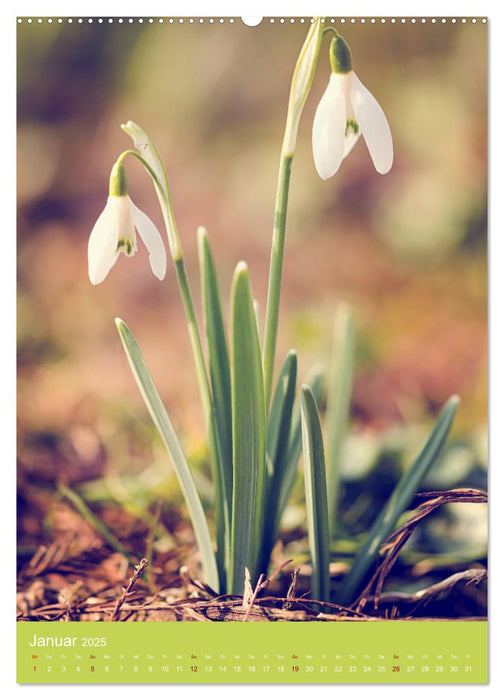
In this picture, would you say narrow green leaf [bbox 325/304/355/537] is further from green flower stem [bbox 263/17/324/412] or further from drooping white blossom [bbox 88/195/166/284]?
drooping white blossom [bbox 88/195/166/284]

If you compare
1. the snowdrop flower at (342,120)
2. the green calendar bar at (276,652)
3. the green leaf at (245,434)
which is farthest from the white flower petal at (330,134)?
the green calendar bar at (276,652)

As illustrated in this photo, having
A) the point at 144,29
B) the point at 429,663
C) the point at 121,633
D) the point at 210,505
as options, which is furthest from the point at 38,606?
the point at 144,29

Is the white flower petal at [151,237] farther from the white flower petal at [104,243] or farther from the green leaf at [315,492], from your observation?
the green leaf at [315,492]

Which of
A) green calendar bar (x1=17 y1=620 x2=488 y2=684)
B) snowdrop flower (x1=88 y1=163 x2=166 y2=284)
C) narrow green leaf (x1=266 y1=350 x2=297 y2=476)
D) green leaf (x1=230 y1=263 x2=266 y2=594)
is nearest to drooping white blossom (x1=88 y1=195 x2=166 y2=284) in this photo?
snowdrop flower (x1=88 y1=163 x2=166 y2=284)

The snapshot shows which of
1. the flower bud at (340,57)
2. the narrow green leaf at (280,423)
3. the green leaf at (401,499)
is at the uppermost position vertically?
the flower bud at (340,57)

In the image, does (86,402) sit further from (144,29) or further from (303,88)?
(303,88)

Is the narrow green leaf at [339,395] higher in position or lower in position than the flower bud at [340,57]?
lower
